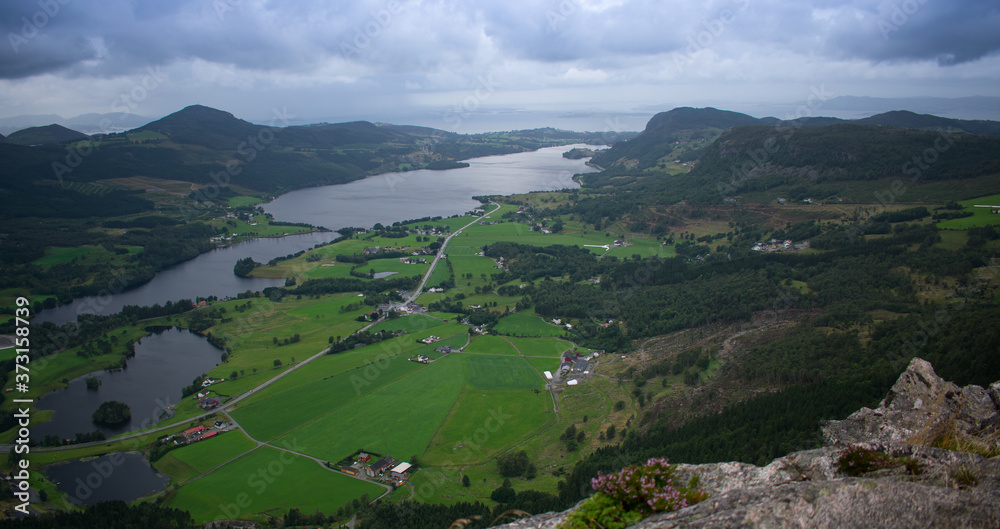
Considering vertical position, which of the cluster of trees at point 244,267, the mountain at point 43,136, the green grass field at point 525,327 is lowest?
the green grass field at point 525,327

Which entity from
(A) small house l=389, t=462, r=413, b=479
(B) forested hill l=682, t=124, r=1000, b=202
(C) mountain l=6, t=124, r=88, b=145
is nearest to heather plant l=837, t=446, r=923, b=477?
(A) small house l=389, t=462, r=413, b=479

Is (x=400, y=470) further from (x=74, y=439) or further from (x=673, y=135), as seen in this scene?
(x=673, y=135)

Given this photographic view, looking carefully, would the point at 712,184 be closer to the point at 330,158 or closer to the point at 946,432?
the point at 946,432

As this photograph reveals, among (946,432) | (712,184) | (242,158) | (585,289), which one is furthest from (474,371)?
(242,158)

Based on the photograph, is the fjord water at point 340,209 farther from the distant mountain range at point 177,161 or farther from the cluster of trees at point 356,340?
the cluster of trees at point 356,340

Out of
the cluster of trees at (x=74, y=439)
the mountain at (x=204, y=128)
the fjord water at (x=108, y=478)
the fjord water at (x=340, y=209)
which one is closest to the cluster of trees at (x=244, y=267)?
the fjord water at (x=340, y=209)

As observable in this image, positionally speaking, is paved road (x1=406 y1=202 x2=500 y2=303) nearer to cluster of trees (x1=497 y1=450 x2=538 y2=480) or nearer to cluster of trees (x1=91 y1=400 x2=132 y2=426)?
cluster of trees (x1=91 y1=400 x2=132 y2=426)
